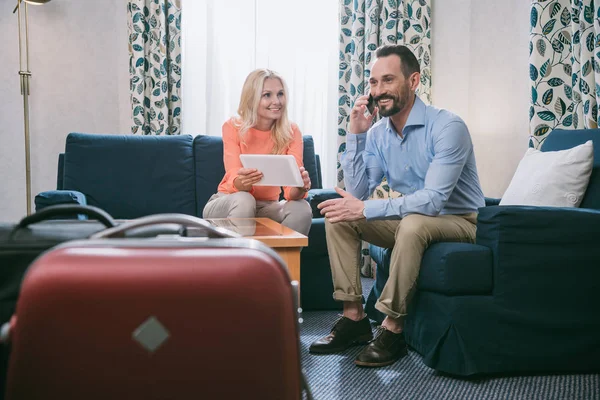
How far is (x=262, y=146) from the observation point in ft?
8.93

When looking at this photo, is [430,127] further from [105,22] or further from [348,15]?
[105,22]

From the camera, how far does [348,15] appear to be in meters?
3.77

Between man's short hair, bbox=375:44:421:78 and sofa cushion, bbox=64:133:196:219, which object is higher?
man's short hair, bbox=375:44:421:78

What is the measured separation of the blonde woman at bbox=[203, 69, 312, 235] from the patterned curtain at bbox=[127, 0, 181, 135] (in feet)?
3.50

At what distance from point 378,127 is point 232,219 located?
2.38 ft

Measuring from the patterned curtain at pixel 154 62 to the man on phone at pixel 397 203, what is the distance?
5.57ft

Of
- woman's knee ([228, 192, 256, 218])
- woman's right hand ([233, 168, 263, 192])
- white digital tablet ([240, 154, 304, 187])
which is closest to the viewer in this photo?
white digital tablet ([240, 154, 304, 187])

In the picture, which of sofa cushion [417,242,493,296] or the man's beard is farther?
the man's beard

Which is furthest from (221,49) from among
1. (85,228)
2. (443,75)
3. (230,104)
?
(85,228)

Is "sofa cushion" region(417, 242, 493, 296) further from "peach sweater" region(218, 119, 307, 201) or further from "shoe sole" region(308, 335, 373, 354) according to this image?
"peach sweater" region(218, 119, 307, 201)

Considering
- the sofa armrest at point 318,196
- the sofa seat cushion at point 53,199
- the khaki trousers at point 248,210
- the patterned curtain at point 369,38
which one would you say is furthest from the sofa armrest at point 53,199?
the patterned curtain at point 369,38

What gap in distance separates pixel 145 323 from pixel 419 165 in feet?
5.24

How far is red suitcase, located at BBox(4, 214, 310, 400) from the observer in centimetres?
71

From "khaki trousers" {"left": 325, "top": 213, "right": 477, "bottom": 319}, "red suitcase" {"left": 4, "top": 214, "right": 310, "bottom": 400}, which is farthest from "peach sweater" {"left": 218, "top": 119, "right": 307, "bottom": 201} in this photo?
"red suitcase" {"left": 4, "top": 214, "right": 310, "bottom": 400}
